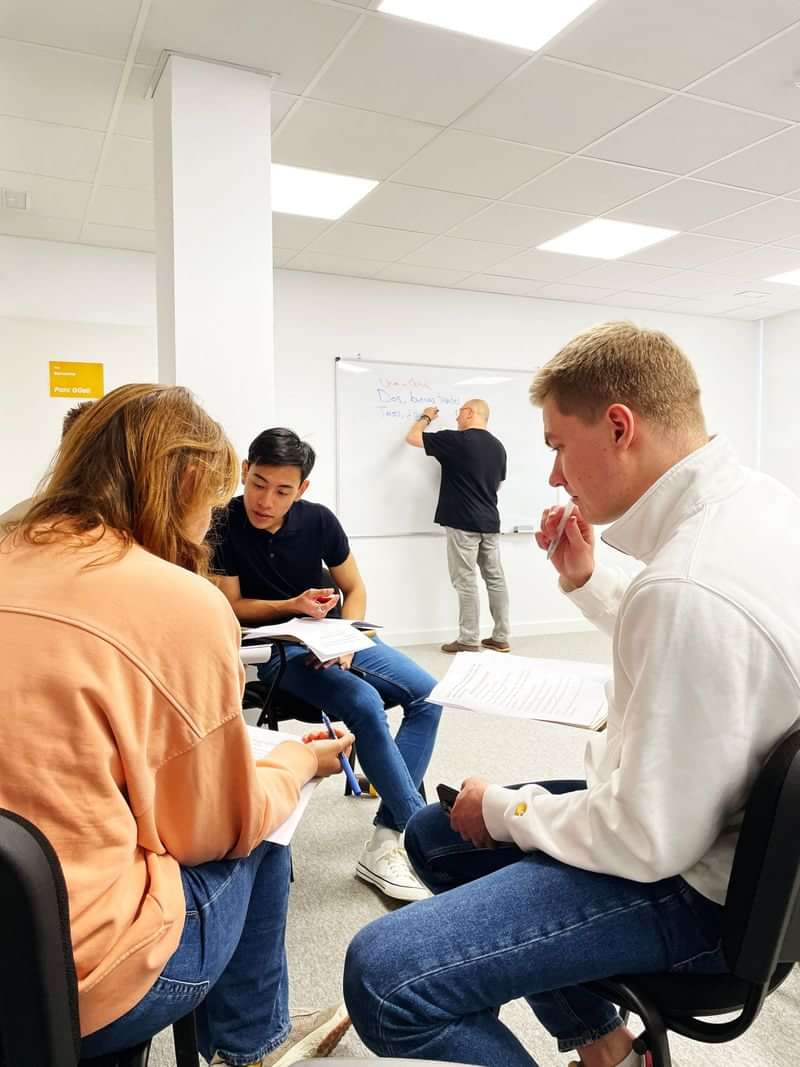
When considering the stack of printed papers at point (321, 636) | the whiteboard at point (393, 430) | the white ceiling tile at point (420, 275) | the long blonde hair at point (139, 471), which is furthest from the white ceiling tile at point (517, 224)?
the long blonde hair at point (139, 471)

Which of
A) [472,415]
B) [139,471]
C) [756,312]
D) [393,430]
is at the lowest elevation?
[139,471]

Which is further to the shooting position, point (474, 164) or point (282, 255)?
point (282, 255)

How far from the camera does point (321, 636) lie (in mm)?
1913

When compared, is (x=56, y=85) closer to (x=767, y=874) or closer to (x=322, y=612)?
(x=322, y=612)

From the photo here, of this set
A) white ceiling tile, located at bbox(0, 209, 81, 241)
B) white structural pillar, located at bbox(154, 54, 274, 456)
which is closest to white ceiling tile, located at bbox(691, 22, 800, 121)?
white structural pillar, located at bbox(154, 54, 274, 456)

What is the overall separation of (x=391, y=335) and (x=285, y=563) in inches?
126

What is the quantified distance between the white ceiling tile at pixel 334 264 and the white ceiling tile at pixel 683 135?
1831 millimetres

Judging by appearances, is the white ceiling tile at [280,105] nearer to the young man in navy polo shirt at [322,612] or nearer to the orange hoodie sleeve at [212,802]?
the young man in navy polo shirt at [322,612]

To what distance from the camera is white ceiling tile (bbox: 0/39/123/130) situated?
2506mm

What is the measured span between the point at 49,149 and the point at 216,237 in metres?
1.09

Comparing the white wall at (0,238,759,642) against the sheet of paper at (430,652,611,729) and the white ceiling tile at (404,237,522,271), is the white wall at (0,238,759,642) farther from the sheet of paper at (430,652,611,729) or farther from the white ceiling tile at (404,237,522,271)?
the sheet of paper at (430,652,611,729)

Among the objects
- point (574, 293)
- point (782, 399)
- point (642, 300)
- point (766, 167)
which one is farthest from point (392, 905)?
point (782, 399)

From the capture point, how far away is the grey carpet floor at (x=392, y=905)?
4.74ft

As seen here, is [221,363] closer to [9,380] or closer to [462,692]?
[462,692]
